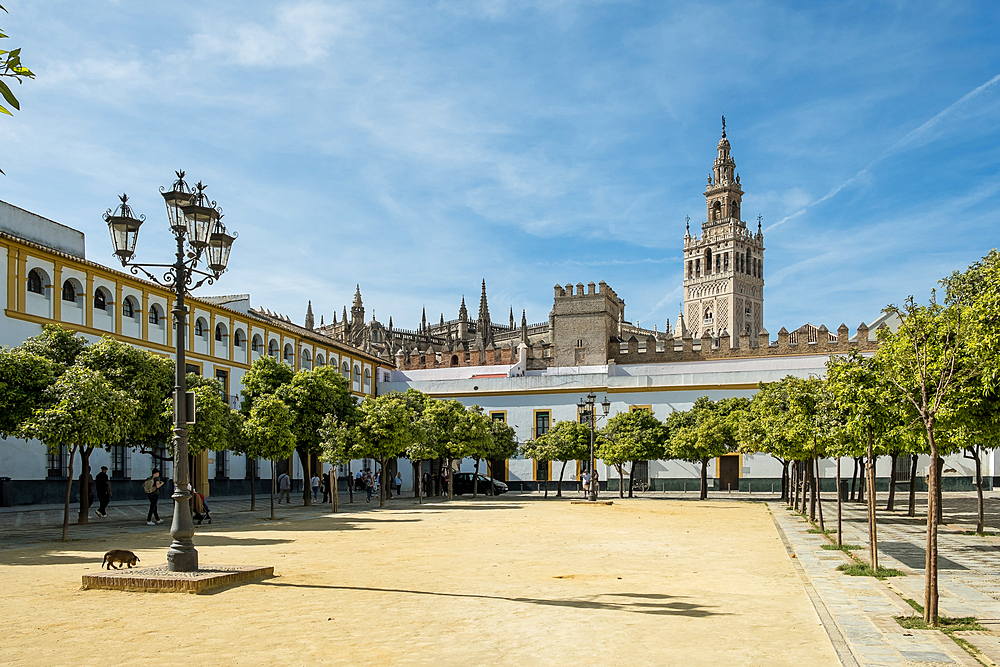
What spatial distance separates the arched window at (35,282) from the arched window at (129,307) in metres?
4.03

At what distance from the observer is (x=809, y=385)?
1720cm

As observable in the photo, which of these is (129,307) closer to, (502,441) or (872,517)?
(502,441)

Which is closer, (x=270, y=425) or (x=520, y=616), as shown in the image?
(x=520, y=616)

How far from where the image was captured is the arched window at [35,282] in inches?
1094

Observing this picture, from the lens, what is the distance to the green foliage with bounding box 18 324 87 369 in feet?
60.3

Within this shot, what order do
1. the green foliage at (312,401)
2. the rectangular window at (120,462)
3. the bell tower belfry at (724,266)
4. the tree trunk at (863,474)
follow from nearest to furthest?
the tree trunk at (863,474), the green foliage at (312,401), the rectangular window at (120,462), the bell tower belfry at (724,266)

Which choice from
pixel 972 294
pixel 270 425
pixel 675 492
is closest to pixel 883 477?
pixel 675 492

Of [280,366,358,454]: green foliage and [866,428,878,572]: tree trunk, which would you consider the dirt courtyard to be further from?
[280,366,358,454]: green foliage

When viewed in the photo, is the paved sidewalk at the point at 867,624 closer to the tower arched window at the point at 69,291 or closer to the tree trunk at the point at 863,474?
the tree trunk at the point at 863,474

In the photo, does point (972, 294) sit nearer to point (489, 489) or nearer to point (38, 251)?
point (38, 251)

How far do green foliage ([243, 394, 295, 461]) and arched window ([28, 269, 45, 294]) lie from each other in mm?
9534

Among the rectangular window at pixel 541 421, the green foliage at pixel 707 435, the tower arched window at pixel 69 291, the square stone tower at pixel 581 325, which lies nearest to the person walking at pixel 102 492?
the tower arched window at pixel 69 291

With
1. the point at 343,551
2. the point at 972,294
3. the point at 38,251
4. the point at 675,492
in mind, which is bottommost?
the point at 675,492

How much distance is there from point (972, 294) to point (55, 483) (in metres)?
27.0
